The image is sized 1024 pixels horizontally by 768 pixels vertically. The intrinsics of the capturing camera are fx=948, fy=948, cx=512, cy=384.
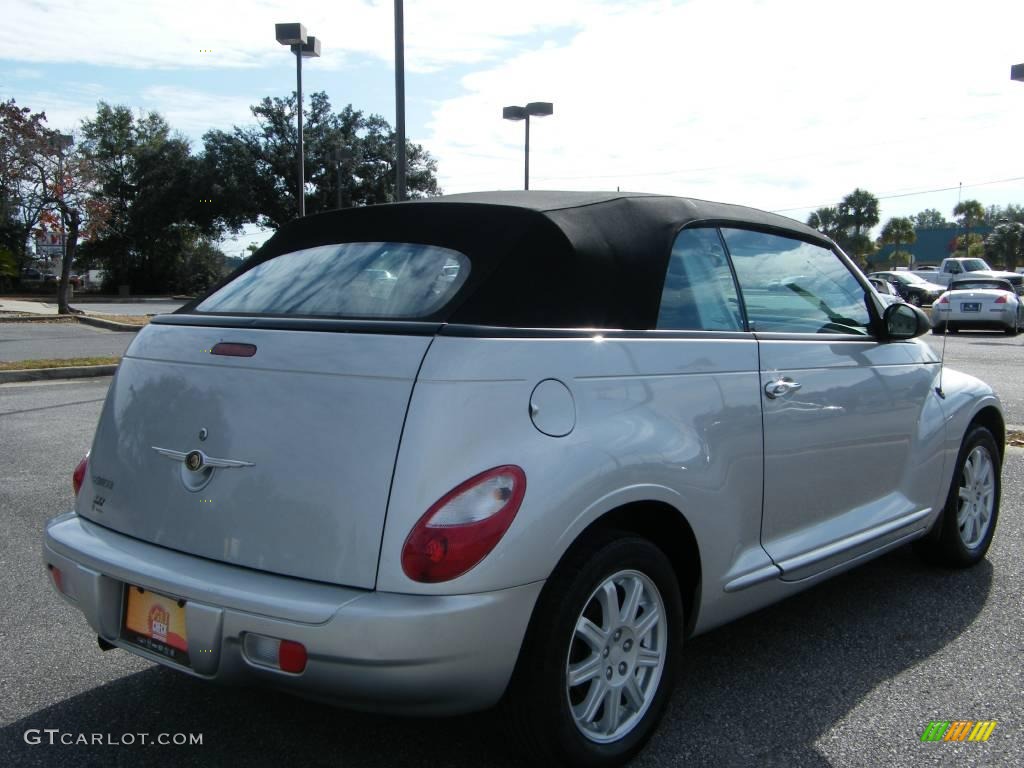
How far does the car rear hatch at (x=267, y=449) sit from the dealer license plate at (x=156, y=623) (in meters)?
0.15

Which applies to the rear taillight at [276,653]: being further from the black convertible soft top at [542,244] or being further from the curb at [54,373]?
the curb at [54,373]

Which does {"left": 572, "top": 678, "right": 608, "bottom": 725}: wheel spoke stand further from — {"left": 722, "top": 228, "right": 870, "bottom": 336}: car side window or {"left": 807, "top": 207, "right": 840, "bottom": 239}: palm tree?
{"left": 807, "top": 207, "right": 840, "bottom": 239}: palm tree

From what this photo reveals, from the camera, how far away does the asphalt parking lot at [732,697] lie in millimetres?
2850

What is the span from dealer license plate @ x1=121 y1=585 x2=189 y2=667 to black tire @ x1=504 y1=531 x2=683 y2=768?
2.92ft

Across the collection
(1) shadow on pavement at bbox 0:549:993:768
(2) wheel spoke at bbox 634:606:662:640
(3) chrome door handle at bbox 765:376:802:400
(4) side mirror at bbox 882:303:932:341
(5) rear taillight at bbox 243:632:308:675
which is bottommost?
(1) shadow on pavement at bbox 0:549:993:768

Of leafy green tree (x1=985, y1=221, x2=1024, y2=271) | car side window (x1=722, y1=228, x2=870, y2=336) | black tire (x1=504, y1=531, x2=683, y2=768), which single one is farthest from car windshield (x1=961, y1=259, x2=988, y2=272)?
black tire (x1=504, y1=531, x2=683, y2=768)

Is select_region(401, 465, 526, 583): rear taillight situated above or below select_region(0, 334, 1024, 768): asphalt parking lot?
above

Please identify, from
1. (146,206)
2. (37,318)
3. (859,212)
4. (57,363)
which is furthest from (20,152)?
(859,212)

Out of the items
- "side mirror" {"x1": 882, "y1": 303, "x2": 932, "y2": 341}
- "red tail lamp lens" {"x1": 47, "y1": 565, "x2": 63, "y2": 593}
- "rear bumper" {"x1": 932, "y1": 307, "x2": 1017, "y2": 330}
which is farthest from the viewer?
"rear bumper" {"x1": 932, "y1": 307, "x2": 1017, "y2": 330}

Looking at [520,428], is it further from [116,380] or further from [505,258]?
[116,380]

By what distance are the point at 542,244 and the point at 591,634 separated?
1.15 m

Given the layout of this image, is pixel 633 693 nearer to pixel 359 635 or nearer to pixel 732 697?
pixel 732 697

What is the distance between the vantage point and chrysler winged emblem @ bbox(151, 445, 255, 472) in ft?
8.47

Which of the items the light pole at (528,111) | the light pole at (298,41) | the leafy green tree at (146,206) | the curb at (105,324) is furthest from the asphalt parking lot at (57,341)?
the leafy green tree at (146,206)
